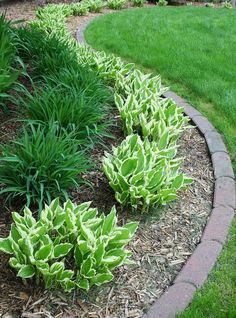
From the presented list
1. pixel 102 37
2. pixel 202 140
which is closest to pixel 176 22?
pixel 102 37

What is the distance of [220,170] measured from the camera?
12.8 feet

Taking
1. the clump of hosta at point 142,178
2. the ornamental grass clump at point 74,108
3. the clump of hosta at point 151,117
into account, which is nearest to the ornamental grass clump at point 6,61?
the ornamental grass clump at point 74,108

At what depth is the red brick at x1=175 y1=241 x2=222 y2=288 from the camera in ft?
9.32

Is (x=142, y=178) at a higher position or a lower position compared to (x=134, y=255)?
higher

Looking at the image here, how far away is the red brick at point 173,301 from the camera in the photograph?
2.60 meters

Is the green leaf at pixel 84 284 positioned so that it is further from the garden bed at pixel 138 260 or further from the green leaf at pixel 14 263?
the green leaf at pixel 14 263

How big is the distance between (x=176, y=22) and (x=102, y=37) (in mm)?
1760

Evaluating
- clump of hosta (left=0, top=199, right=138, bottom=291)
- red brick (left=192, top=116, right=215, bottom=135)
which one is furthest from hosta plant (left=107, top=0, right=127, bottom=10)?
clump of hosta (left=0, top=199, right=138, bottom=291)

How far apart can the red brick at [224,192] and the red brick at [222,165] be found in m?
0.07

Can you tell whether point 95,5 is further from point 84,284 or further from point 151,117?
point 84,284

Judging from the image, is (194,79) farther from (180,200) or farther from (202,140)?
(180,200)

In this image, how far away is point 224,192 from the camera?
11.9 feet

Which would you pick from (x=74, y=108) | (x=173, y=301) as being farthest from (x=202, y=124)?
(x=173, y=301)

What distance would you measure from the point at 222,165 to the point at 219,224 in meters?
0.78
